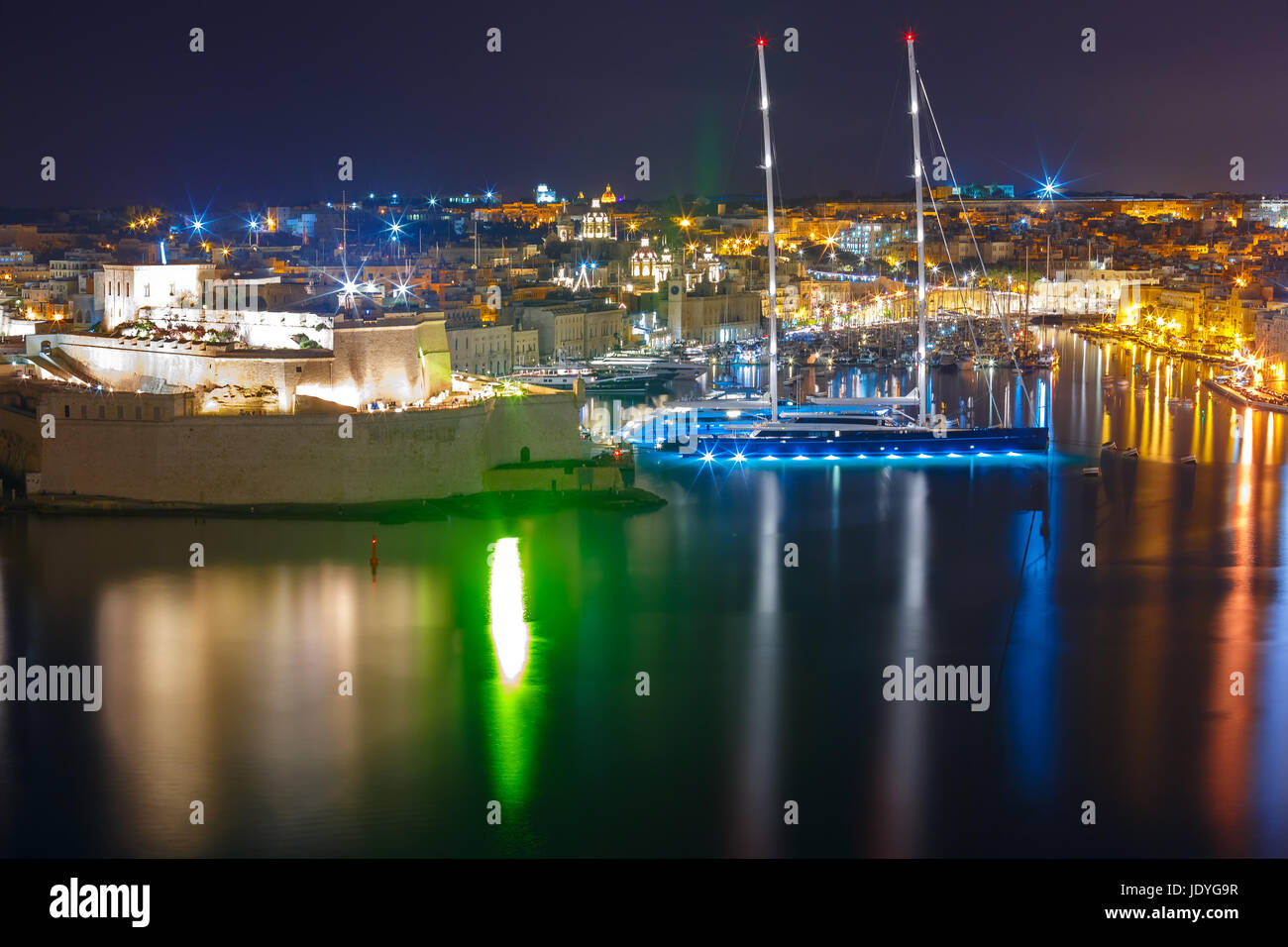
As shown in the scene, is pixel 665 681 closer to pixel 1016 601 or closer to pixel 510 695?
pixel 510 695

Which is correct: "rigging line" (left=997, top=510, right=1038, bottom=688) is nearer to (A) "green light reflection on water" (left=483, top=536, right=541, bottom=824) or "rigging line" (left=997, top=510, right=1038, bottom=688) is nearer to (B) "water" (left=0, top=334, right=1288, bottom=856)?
(B) "water" (left=0, top=334, right=1288, bottom=856)

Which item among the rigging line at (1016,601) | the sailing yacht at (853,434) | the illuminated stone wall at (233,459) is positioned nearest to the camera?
the rigging line at (1016,601)

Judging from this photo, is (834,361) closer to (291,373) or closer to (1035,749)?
(291,373)

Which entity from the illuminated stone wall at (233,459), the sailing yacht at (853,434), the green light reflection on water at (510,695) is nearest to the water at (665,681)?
the green light reflection on water at (510,695)

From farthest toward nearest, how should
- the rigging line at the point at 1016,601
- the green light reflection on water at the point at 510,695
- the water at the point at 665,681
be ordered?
the rigging line at the point at 1016,601, the green light reflection on water at the point at 510,695, the water at the point at 665,681

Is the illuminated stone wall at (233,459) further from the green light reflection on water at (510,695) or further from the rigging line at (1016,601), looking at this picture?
the rigging line at (1016,601)

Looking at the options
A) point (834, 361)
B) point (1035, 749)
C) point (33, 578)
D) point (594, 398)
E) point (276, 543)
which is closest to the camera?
point (1035, 749)

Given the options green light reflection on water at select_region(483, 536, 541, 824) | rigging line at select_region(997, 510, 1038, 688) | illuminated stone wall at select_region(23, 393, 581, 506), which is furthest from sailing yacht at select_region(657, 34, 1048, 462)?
green light reflection on water at select_region(483, 536, 541, 824)

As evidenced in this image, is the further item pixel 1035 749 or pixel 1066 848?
pixel 1035 749
